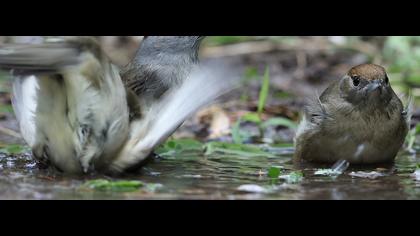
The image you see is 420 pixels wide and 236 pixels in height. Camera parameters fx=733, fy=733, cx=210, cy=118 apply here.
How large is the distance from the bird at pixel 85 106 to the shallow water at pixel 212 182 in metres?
0.14

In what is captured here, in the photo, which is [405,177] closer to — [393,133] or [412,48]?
[393,133]

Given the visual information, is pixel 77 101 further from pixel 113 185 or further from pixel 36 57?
pixel 113 185

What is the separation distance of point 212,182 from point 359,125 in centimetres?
162

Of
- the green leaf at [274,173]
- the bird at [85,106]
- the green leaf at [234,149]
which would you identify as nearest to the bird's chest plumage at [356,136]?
the green leaf at [234,149]

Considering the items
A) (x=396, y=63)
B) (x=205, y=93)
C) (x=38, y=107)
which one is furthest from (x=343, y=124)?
(x=396, y=63)

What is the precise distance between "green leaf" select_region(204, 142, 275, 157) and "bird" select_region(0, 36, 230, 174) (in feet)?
3.47

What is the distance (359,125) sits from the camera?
17.1 feet

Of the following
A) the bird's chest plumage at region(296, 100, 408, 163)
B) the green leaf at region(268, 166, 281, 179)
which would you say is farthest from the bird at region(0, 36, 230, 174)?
the bird's chest plumage at region(296, 100, 408, 163)

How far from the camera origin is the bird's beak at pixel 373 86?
201 inches

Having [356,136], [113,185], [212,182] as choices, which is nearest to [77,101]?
[113,185]

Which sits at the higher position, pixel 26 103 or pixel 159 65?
pixel 159 65

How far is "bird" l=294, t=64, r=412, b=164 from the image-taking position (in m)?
5.14

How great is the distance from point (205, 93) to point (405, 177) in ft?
4.33

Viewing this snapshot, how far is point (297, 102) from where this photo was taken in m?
7.53
